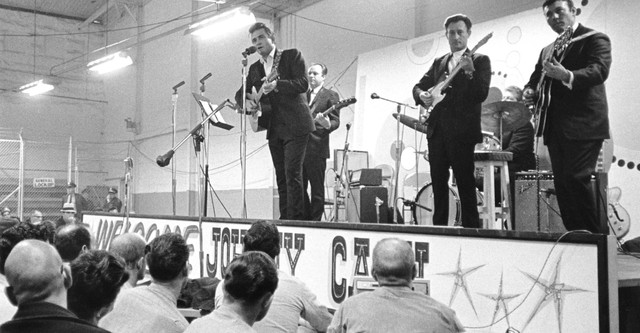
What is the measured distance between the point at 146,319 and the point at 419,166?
658 cm

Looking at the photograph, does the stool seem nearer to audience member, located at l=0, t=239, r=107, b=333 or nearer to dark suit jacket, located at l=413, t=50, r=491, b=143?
dark suit jacket, located at l=413, t=50, r=491, b=143

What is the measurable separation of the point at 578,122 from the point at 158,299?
8.29ft

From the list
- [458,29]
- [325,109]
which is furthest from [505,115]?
[325,109]

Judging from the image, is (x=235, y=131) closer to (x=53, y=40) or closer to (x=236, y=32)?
(x=236, y=32)

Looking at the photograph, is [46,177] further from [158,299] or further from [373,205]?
[158,299]

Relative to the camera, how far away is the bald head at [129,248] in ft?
10.2

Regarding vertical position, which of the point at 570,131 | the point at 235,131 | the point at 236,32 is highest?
the point at 236,32

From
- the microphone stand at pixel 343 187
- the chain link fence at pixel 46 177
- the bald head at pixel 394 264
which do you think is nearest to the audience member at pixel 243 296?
the bald head at pixel 394 264

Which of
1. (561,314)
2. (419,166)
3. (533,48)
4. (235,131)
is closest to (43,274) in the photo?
(561,314)

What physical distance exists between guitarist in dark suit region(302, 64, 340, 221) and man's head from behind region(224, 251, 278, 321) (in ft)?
11.8

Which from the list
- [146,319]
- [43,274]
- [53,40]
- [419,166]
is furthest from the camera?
[53,40]

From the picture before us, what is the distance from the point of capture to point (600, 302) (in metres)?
2.90

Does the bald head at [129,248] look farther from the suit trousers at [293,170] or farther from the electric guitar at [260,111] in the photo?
the electric guitar at [260,111]

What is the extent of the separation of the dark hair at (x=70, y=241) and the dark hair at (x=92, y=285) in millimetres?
1680
